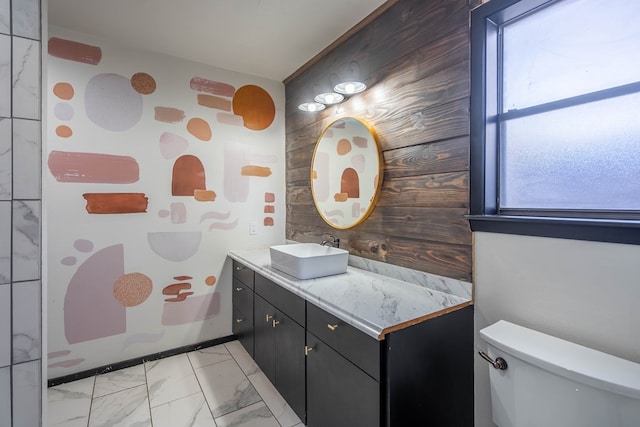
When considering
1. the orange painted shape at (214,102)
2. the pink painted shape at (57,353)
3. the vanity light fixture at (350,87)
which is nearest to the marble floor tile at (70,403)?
the pink painted shape at (57,353)

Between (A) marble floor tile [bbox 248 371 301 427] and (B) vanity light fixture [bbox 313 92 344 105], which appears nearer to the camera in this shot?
(A) marble floor tile [bbox 248 371 301 427]

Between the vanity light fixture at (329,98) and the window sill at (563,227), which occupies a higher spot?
the vanity light fixture at (329,98)

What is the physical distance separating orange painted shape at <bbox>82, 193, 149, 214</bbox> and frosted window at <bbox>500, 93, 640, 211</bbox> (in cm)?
242

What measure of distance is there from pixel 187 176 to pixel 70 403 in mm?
1708

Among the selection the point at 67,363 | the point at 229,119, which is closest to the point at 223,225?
the point at 229,119

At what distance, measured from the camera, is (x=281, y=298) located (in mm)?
1817

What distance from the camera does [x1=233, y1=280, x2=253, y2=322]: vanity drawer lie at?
2316mm

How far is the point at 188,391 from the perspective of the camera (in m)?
2.02

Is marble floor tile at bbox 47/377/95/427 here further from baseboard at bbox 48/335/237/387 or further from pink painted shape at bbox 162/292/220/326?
pink painted shape at bbox 162/292/220/326

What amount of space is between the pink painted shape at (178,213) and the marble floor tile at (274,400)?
134 centimetres

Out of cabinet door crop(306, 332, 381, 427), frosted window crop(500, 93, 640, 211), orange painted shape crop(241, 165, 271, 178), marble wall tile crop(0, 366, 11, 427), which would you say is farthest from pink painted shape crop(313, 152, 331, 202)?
marble wall tile crop(0, 366, 11, 427)

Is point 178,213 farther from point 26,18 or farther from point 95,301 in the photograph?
point 26,18

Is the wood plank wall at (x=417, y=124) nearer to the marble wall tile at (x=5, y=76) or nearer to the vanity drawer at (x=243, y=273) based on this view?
the vanity drawer at (x=243, y=273)

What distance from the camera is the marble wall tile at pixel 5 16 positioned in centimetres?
92
